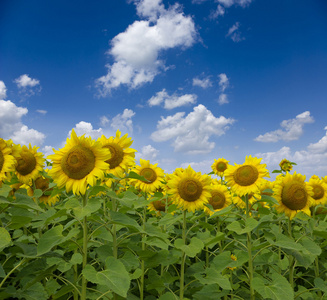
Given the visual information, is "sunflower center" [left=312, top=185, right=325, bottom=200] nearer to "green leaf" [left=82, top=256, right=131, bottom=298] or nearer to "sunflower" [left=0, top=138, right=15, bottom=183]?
"green leaf" [left=82, top=256, right=131, bottom=298]

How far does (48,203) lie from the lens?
5840 millimetres

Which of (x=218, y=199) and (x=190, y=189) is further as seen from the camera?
(x=218, y=199)

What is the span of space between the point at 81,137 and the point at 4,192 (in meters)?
0.95

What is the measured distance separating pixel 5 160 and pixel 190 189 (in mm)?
2632

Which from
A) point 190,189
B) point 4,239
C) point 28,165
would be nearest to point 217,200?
point 190,189

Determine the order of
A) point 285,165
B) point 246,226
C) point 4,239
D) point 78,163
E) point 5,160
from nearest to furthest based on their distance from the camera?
point 4,239 → point 78,163 → point 5,160 → point 246,226 → point 285,165

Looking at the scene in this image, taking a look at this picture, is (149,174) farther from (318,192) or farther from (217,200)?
(318,192)

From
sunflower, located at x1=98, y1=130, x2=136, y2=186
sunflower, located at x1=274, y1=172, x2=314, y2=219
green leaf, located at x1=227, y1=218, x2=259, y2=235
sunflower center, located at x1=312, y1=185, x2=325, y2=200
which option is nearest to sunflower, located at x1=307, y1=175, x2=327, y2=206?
sunflower center, located at x1=312, y1=185, x2=325, y2=200

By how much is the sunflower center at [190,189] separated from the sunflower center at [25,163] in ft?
7.92

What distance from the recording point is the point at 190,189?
4.84 meters

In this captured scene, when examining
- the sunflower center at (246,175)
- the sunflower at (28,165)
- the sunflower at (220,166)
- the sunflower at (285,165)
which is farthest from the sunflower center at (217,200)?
the sunflower at (285,165)

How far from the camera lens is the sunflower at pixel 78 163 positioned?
10.8ft

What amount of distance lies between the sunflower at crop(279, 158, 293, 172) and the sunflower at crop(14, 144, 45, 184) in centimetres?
826

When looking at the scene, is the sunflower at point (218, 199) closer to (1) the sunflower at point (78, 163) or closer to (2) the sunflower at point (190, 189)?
(2) the sunflower at point (190, 189)
